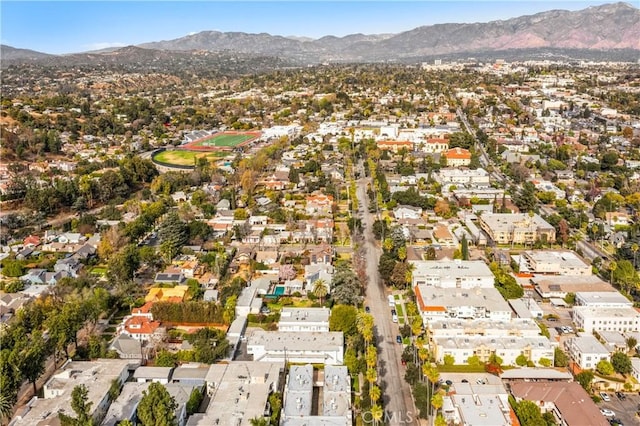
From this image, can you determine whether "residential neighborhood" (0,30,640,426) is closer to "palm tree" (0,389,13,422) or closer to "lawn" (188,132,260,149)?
"palm tree" (0,389,13,422)

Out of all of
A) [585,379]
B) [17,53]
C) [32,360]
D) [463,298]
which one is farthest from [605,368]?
[17,53]

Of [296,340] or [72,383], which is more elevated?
[72,383]

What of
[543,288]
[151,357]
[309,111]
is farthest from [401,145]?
[151,357]

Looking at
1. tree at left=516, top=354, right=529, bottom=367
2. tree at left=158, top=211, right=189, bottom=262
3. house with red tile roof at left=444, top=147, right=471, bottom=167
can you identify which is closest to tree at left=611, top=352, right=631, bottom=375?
tree at left=516, top=354, right=529, bottom=367

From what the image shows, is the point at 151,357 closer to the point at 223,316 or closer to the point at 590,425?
the point at 223,316

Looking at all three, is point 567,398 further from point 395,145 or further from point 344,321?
point 395,145
